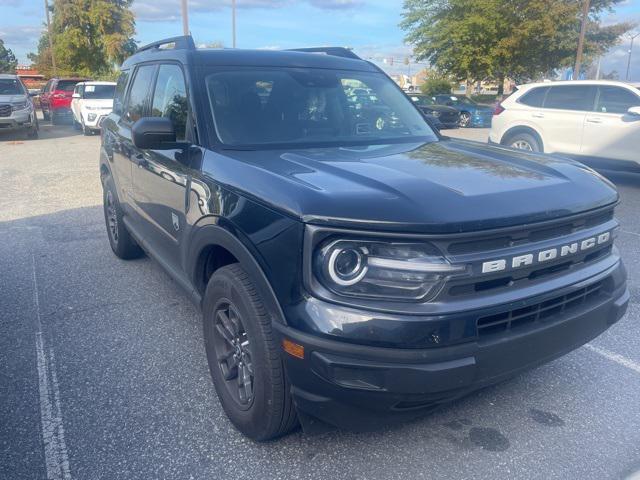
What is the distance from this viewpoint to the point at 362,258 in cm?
222

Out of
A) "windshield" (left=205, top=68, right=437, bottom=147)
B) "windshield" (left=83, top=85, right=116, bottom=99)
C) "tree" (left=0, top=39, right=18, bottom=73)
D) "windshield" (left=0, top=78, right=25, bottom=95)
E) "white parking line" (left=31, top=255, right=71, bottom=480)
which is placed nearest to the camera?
"white parking line" (left=31, top=255, right=71, bottom=480)

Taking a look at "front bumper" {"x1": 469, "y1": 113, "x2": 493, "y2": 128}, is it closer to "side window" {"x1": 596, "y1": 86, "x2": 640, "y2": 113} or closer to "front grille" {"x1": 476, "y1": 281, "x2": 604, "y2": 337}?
"side window" {"x1": 596, "y1": 86, "x2": 640, "y2": 113}

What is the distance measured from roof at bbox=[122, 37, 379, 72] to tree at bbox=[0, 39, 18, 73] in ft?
218

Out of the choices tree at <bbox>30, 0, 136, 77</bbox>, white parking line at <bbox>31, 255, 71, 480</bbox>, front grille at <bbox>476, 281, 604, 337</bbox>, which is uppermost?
tree at <bbox>30, 0, 136, 77</bbox>

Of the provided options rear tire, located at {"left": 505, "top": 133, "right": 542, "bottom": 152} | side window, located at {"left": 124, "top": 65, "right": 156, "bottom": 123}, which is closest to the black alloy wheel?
side window, located at {"left": 124, "top": 65, "right": 156, "bottom": 123}

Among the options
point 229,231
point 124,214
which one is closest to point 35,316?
point 124,214

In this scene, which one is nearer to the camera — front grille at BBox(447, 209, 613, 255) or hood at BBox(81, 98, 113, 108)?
front grille at BBox(447, 209, 613, 255)

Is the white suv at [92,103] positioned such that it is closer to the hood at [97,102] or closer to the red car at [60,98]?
the hood at [97,102]

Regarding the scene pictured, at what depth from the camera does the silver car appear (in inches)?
643

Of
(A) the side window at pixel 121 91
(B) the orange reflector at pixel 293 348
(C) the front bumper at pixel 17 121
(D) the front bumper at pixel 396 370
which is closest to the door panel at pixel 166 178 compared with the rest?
(A) the side window at pixel 121 91

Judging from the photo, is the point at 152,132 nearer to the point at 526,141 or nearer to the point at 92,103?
the point at 526,141

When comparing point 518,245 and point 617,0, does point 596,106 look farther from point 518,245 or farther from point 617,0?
point 617,0

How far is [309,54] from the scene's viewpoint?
4039mm

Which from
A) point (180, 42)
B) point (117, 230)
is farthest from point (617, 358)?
point (117, 230)
